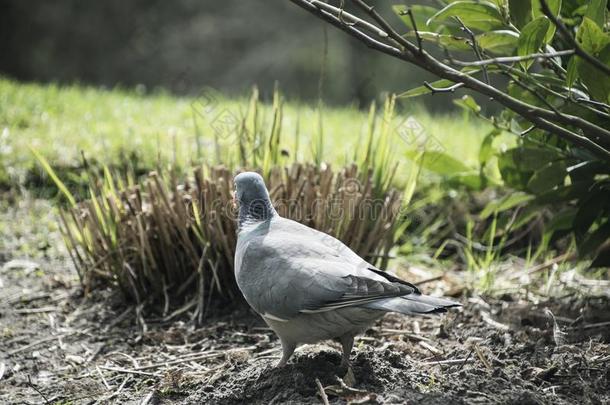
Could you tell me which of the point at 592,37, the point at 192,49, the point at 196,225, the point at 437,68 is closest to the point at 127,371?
the point at 196,225

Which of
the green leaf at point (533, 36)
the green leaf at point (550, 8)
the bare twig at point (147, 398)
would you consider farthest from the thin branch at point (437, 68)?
the bare twig at point (147, 398)

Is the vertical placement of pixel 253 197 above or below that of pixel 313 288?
above

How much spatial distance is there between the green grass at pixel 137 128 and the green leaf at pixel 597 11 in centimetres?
178

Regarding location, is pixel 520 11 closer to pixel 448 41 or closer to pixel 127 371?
pixel 448 41

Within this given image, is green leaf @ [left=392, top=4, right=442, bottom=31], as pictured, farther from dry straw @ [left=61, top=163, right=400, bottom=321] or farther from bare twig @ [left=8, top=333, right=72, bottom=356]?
bare twig @ [left=8, top=333, right=72, bottom=356]

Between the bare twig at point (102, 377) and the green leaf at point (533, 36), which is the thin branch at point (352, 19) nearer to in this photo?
the green leaf at point (533, 36)

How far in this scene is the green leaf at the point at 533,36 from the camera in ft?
7.07

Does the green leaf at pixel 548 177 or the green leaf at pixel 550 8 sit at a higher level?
the green leaf at pixel 550 8

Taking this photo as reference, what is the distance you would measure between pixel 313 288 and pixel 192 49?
1215cm

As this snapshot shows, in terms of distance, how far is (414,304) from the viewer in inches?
79.2

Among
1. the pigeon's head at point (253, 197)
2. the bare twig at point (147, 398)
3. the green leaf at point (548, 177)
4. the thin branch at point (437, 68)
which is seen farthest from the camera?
the green leaf at point (548, 177)

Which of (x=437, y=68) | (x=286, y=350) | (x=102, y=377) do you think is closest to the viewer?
(x=437, y=68)

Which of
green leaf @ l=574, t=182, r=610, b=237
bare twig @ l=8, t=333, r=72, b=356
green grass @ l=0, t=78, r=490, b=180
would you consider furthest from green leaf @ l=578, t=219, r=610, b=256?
bare twig @ l=8, t=333, r=72, b=356

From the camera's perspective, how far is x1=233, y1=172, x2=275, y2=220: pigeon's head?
249cm
